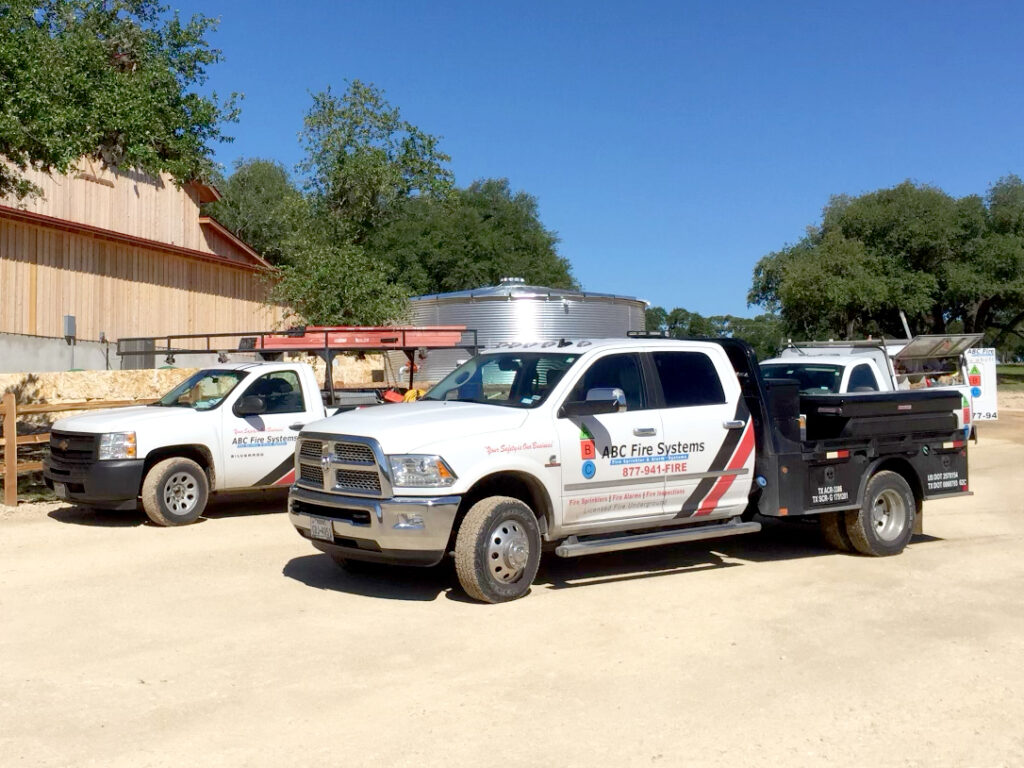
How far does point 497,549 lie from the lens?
7840 millimetres

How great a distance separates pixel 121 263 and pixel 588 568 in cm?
2326

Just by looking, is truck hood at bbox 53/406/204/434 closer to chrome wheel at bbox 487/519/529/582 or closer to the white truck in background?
chrome wheel at bbox 487/519/529/582

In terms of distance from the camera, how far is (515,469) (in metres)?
7.87

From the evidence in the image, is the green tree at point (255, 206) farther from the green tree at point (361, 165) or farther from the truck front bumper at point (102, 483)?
the truck front bumper at point (102, 483)

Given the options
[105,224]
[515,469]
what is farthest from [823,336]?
[515,469]

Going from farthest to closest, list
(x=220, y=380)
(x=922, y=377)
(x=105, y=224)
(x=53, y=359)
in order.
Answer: (x=105, y=224) < (x=53, y=359) < (x=922, y=377) < (x=220, y=380)

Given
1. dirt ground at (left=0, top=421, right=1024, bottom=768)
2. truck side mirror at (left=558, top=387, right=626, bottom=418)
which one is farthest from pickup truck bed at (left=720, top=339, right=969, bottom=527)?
truck side mirror at (left=558, top=387, right=626, bottom=418)

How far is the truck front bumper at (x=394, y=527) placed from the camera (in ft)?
24.7

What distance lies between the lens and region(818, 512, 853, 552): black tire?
992cm

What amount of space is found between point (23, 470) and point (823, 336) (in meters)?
41.9

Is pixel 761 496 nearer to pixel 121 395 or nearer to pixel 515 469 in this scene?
pixel 515 469

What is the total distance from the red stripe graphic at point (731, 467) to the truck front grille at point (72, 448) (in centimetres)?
652

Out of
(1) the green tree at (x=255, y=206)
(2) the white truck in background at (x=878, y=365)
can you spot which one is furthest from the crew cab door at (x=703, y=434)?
(1) the green tree at (x=255, y=206)

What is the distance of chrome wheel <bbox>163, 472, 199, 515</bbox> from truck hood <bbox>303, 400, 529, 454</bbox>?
3.86 meters
